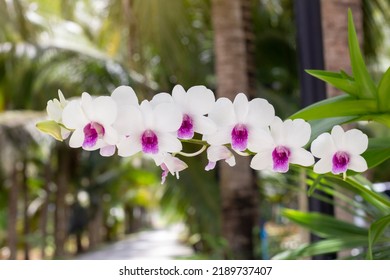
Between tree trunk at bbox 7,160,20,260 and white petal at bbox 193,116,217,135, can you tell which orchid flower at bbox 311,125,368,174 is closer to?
white petal at bbox 193,116,217,135

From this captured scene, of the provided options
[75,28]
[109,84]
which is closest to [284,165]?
[109,84]

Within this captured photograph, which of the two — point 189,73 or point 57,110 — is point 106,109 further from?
point 189,73

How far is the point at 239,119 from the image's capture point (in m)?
0.56

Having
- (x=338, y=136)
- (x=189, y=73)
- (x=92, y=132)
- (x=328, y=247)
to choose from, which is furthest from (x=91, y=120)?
(x=189, y=73)

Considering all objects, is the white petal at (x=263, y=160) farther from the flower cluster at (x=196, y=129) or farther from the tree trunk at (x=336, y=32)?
the tree trunk at (x=336, y=32)

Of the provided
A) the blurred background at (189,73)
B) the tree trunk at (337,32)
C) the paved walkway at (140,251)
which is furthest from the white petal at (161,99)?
the paved walkway at (140,251)

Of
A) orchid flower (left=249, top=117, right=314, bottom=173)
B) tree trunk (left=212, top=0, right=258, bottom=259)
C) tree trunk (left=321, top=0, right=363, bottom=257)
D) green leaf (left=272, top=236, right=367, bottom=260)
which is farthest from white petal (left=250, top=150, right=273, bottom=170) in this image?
tree trunk (left=212, top=0, right=258, bottom=259)

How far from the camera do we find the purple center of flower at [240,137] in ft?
1.81

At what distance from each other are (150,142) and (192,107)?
0.16ft

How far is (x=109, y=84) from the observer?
26.8ft

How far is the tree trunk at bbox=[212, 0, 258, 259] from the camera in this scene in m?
3.65

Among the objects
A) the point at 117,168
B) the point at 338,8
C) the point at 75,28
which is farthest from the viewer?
the point at 117,168
